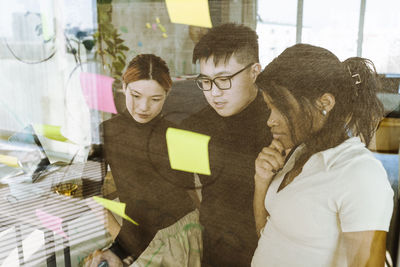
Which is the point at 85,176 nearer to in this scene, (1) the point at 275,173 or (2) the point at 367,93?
(1) the point at 275,173

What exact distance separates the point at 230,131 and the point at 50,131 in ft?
2.77

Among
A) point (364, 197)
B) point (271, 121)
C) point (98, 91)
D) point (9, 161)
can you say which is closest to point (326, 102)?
point (271, 121)

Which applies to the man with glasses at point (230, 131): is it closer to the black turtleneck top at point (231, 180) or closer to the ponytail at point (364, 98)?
the black turtleneck top at point (231, 180)

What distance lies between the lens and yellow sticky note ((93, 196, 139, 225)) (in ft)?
4.36

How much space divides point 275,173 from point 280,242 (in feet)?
0.69

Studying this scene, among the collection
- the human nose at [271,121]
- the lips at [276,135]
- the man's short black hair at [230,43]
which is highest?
the man's short black hair at [230,43]

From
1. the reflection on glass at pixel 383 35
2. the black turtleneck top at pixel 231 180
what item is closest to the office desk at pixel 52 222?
the black turtleneck top at pixel 231 180

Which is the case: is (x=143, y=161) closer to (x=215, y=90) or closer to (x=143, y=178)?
(x=143, y=178)

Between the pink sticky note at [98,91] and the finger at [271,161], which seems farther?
the pink sticky note at [98,91]

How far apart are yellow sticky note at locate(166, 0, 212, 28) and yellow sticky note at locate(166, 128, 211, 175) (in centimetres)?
35

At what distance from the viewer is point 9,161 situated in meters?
1.67

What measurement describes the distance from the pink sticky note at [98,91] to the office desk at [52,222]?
0.78 feet

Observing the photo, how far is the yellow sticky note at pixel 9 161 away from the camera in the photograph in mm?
1660

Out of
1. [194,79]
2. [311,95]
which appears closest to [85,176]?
[194,79]
